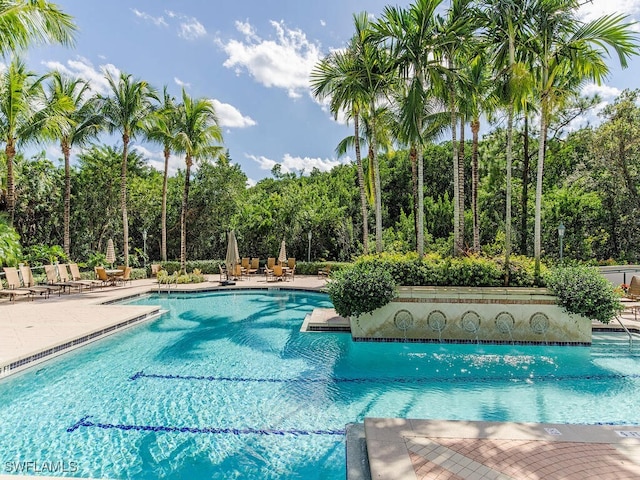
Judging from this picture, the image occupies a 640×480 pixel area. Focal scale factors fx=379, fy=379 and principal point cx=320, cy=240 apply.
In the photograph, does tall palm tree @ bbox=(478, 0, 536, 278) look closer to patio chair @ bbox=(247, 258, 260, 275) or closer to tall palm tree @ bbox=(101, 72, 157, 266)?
patio chair @ bbox=(247, 258, 260, 275)

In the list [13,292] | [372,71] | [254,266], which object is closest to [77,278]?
[13,292]

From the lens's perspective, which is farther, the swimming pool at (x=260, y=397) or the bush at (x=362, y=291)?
the bush at (x=362, y=291)

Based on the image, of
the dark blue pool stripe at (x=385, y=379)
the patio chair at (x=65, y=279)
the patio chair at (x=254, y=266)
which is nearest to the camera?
the dark blue pool stripe at (x=385, y=379)

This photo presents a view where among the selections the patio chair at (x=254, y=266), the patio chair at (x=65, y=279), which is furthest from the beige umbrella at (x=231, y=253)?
the patio chair at (x=65, y=279)

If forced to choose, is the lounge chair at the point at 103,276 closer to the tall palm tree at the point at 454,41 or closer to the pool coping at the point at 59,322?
the pool coping at the point at 59,322

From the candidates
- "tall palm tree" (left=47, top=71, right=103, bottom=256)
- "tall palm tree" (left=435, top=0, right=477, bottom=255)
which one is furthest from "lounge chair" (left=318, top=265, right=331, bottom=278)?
"tall palm tree" (left=47, top=71, right=103, bottom=256)

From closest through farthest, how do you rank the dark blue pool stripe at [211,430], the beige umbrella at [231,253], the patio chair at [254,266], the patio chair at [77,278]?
the dark blue pool stripe at [211,430] → the patio chair at [77,278] → the beige umbrella at [231,253] → the patio chair at [254,266]

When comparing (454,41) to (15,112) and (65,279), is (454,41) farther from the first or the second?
(65,279)

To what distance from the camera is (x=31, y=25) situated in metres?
7.90

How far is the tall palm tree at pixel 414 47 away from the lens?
346 inches

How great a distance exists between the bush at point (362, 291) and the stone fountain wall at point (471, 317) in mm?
382

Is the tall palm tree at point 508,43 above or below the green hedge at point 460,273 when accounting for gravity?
above

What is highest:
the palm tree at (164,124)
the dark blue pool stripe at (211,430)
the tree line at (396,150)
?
the palm tree at (164,124)

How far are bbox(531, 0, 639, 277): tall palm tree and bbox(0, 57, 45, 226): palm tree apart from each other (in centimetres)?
1643
